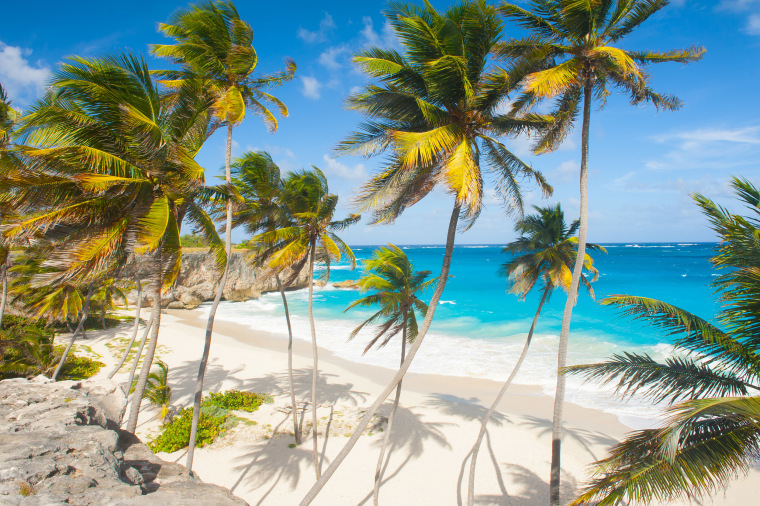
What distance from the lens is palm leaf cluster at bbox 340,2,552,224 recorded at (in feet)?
18.2

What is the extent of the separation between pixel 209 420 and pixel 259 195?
753 cm

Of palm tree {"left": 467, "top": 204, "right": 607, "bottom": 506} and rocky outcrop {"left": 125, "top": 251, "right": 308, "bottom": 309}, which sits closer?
palm tree {"left": 467, "top": 204, "right": 607, "bottom": 506}

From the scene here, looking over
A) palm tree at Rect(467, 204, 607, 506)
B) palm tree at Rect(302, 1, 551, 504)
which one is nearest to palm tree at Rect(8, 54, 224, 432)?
palm tree at Rect(302, 1, 551, 504)

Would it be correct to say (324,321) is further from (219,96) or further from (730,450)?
(730,450)

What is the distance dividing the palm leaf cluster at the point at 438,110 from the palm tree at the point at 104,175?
312 cm

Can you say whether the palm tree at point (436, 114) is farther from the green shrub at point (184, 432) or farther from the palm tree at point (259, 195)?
the green shrub at point (184, 432)

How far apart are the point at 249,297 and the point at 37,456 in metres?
40.2

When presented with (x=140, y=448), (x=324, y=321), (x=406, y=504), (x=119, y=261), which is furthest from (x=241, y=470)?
(x=324, y=321)

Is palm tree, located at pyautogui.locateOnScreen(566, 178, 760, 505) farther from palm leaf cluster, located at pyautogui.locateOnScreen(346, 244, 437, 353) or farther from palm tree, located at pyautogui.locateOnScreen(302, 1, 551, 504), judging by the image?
palm leaf cluster, located at pyautogui.locateOnScreen(346, 244, 437, 353)

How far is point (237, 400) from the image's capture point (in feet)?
44.0

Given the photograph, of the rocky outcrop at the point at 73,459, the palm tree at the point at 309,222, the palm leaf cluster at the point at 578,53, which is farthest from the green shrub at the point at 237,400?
the palm leaf cluster at the point at 578,53

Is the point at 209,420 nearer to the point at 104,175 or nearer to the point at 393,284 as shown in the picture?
the point at 393,284

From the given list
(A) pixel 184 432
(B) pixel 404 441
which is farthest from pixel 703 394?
(A) pixel 184 432

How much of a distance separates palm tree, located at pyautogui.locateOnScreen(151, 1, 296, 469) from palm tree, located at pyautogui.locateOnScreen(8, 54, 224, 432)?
158cm
